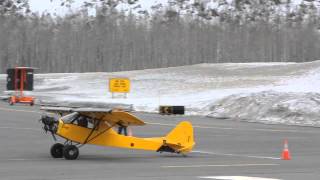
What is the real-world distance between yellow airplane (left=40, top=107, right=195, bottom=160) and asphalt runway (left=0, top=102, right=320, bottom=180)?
37cm

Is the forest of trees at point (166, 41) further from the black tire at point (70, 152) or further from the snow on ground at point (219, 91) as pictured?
the black tire at point (70, 152)

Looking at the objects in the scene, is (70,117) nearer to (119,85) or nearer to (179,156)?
(179,156)

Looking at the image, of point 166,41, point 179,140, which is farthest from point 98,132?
point 166,41

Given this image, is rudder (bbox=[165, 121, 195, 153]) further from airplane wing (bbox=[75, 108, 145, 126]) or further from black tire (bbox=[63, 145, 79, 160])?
black tire (bbox=[63, 145, 79, 160])

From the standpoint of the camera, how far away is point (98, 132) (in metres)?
20.6

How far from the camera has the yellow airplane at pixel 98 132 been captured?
1998 cm

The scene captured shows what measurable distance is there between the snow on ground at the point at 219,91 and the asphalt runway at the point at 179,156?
15.8 ft

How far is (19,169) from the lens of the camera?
647 inches

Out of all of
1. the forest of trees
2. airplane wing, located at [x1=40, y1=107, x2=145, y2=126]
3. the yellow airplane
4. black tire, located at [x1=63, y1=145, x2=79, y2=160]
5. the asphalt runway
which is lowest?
the asphalt runway

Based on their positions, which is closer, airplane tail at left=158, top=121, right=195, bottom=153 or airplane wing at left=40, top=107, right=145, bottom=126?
airplane wing at left=40, top=107, right=145, bottom=126

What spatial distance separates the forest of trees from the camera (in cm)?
11544

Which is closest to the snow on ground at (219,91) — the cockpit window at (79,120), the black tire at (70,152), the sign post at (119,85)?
the sign post at (119,85)

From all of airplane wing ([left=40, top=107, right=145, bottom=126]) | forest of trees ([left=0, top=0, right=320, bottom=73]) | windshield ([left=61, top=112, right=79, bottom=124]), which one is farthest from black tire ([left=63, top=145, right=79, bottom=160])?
forest of trees ([left=0, top=0, right=320, bottom=73])

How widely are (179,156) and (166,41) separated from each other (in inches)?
3773
